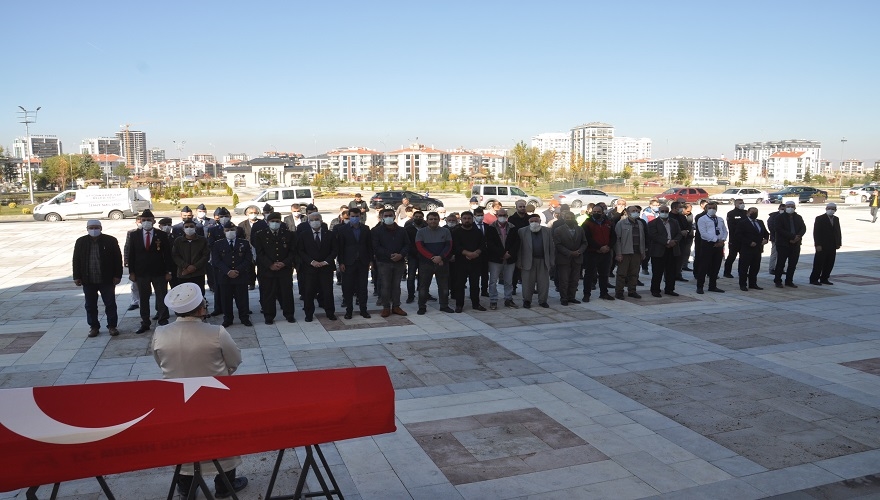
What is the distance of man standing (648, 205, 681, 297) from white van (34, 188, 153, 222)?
28.0 metres

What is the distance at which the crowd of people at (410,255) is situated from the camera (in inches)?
385

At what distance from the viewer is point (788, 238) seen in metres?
12.9

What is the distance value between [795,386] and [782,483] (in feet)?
8.56

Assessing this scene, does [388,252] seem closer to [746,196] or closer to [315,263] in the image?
[315,263]

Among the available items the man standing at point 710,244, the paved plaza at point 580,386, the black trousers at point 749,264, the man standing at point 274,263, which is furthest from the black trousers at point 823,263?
the man standing at point 274,263

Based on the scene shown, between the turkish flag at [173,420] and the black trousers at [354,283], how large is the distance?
22.3 ft

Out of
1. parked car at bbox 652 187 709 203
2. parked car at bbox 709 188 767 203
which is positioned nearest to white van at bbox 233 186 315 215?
parked car at bbox 652 187 709 203

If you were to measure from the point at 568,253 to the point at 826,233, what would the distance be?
574 centimetres

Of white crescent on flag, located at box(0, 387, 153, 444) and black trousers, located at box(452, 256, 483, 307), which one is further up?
white crescent on flag, located at box(0, 387, 153, 444)

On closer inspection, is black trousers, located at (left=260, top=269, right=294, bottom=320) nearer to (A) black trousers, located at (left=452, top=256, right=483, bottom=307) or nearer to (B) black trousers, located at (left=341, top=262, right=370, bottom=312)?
(B) black trousers, located at (left=341, top=262, right=370, bottom=312)

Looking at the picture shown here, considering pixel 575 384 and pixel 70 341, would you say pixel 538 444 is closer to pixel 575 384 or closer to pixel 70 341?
pixel 575 384

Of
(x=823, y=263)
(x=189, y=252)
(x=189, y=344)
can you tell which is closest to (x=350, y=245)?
(x=189, y=252)

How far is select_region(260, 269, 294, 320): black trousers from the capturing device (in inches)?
398

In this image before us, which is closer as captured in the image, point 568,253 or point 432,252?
point 432,252
